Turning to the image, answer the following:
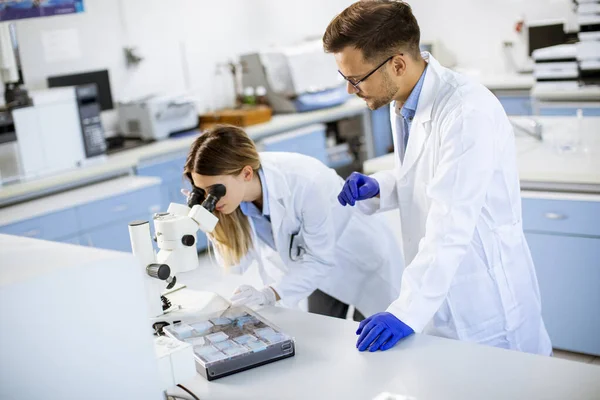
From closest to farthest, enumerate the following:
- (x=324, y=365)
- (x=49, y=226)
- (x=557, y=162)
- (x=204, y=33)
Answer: (x=324, y=365)
(x=557, y=162)
(x=49, y=226)
(x=204, y=33)

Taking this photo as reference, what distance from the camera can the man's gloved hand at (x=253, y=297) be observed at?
6.78 ft

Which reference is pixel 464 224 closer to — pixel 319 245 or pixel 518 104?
pixel 319 245

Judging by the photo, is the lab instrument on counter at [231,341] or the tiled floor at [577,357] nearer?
the lab instrument on counter at [231,341]

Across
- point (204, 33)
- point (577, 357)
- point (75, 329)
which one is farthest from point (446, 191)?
point (204, 33)

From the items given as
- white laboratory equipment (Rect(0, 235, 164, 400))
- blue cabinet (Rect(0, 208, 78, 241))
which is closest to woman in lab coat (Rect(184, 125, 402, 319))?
white laboratory equipment (Rect(0, 235, 164, 400))

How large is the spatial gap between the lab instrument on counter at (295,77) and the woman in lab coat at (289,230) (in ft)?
9.77

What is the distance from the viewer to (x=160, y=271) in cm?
171

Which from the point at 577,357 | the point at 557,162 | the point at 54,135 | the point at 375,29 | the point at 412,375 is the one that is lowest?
the point at 577,357

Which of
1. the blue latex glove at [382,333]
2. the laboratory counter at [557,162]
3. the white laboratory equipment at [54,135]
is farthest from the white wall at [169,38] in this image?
the blue latex glove at [382,333]

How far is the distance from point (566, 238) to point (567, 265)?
0.37 ft

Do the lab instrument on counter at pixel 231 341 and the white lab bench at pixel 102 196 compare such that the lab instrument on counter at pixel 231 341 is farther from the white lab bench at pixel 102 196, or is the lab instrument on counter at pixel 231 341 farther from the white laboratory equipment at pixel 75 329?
the white lab bench at pixel 102 196

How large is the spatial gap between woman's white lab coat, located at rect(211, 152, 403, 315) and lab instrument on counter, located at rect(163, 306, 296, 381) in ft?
0.99

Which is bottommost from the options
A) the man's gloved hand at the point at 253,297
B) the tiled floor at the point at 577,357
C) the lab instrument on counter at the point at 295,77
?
the tiled floor at the point at 577,357

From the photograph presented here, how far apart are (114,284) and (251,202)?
3.35 feet
